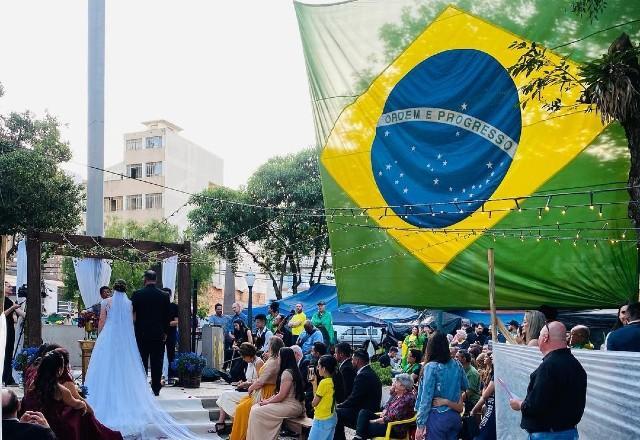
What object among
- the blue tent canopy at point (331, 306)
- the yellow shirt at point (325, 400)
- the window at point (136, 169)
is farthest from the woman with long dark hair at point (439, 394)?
the window at point (136, 169)

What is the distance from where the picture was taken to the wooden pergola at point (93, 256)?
42.9 ft

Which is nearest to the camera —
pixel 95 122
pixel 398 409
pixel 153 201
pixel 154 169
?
pixel 398 409

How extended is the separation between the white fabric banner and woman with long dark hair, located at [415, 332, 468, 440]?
76 centimetres

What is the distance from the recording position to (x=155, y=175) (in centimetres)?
5691

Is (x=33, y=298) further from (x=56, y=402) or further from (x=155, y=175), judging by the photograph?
(x=155, y=175)

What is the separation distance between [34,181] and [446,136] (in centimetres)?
1598

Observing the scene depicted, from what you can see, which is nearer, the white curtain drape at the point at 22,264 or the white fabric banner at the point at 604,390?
the white fabric banner at the point at 604,390

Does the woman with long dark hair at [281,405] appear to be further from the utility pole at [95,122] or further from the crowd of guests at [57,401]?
the utility pole at [95,122]

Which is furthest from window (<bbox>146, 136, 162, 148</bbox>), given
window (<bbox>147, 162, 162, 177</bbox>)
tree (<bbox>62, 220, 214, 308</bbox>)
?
tree (<bbox>62, 220, 214, 308</bbox>)

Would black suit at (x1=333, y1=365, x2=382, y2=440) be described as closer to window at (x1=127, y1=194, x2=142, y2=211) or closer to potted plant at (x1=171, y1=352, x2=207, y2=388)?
potted plant at (x1=171, y1=352, x2=207, y2=388)

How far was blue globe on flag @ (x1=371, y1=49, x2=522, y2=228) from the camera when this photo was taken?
512 inches

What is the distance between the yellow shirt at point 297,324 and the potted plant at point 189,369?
3.55 meters

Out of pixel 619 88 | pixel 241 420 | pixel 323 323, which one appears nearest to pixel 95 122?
pixel 323 323

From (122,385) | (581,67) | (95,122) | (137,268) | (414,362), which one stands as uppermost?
(95,122)
